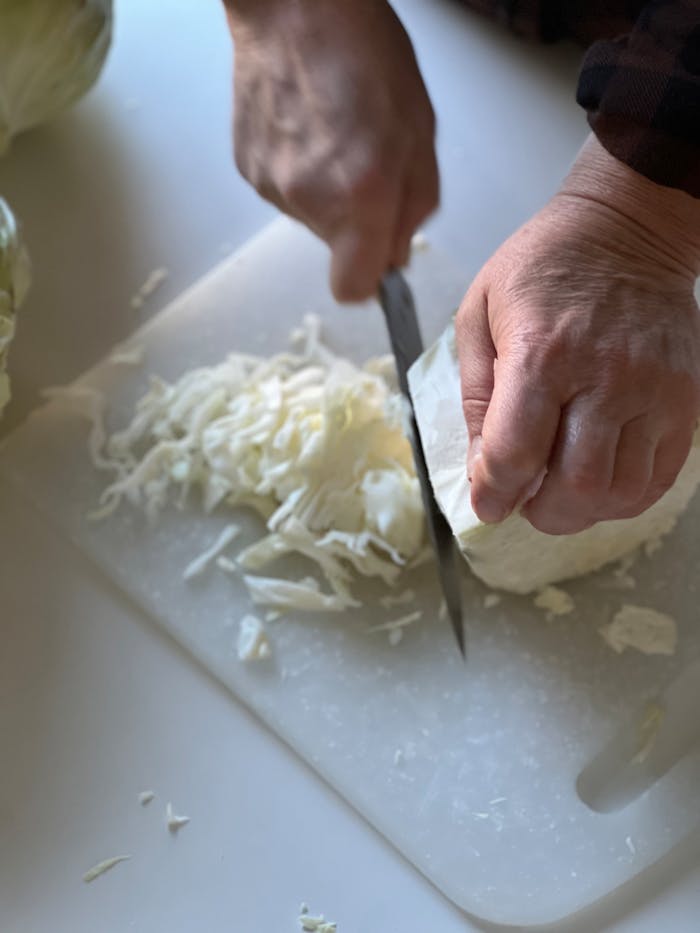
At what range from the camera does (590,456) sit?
832 millimetres

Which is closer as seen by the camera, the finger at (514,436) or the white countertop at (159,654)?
the finger at (514,436)

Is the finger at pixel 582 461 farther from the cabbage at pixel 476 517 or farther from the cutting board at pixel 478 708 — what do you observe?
the cutting board at pixel 478 708

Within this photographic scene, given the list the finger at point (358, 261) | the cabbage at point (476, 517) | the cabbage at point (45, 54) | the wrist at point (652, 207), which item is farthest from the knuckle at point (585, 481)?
the cabbage at point (45, 54)

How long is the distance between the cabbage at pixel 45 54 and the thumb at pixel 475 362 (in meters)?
0.69

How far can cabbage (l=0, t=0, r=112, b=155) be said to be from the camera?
132 centimetres

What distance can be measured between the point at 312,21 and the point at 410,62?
0.10 metres

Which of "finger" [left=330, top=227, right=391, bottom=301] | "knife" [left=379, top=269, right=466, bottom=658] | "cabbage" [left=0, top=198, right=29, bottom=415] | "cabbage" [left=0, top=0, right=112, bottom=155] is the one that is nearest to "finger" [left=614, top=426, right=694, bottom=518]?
"knife" [left=379, top=269, right=466, bottom=658]

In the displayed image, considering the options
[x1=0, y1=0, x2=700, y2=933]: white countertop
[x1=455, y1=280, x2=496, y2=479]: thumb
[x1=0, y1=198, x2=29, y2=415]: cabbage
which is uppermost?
[x1=0, y1=198, x2=29, y2=415]: cabbage

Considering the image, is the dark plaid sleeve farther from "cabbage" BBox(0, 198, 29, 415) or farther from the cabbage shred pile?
"cabbage" BBox(0, 198, 29, 415)

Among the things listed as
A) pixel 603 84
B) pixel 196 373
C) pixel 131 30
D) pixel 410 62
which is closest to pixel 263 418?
pixel 196 373

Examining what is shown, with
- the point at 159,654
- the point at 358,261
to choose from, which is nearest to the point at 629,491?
the point at 358,261

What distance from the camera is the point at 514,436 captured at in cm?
84

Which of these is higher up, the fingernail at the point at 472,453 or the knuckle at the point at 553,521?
the fingernail at the point at 472,453

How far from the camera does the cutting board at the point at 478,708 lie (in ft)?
3.33
